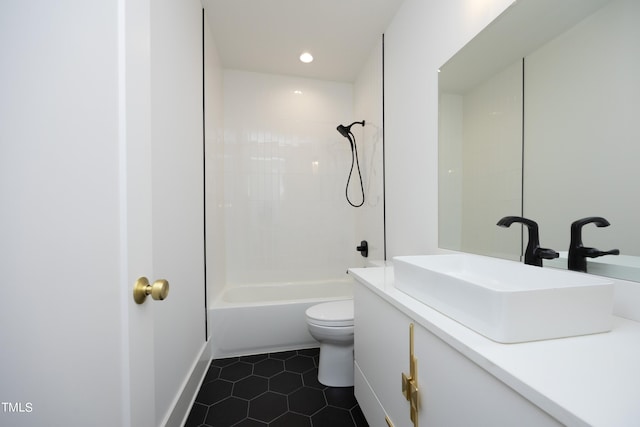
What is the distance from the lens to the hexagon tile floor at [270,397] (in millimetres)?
1302

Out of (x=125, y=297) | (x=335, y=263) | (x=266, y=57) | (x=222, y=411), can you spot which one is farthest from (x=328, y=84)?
(x=222, y=411)

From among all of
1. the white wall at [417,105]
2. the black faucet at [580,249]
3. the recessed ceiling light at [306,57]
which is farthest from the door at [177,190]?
the black faucet at [580,249]

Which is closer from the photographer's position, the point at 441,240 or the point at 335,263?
the point at 441,240

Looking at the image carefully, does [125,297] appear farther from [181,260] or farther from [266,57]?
[266,57]

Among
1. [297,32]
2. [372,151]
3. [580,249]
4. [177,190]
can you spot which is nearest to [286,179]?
[372,151]

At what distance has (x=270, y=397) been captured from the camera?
58.2 inches

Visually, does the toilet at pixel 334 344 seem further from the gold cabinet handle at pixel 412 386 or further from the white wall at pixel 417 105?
the gold cabinet handle at pixel 412 386

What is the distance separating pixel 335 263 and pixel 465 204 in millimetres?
1678

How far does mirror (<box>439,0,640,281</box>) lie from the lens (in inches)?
27.0

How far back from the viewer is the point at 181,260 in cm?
134

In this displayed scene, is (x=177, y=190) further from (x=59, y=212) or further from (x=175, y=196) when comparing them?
(x=59, y=212)

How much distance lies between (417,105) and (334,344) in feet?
5.21

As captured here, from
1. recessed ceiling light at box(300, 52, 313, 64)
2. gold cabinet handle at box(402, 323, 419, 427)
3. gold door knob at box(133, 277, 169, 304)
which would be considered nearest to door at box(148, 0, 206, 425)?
gold door knob at box(133, 277, 169, 304)

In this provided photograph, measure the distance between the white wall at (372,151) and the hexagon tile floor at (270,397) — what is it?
1027 millimetres
